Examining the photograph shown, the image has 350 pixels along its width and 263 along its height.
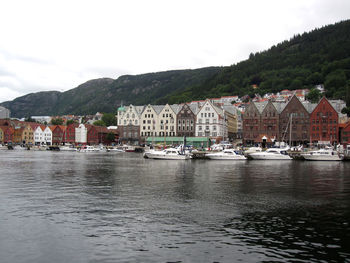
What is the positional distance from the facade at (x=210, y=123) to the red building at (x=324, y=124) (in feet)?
103

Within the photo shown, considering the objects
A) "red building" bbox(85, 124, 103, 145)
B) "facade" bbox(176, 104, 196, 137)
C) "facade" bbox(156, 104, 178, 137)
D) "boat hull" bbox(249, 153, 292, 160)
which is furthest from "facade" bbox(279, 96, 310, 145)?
"red building" bbox(85, 124, 103, 145)

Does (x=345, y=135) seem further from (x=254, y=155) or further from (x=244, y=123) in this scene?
(x=254, y=155)

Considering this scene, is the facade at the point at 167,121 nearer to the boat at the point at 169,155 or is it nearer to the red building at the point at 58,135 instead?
the boat at the point at 169,155

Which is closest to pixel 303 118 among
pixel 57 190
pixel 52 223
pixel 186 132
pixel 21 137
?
pixel 186 132

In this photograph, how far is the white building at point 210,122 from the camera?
126562 mm

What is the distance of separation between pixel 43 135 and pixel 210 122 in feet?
328

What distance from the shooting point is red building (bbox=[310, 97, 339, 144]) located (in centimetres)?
11338

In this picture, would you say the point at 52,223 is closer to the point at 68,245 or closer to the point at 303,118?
the point at 68,245

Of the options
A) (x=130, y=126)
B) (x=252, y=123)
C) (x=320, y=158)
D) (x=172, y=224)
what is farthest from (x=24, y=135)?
(x=172, y=224)

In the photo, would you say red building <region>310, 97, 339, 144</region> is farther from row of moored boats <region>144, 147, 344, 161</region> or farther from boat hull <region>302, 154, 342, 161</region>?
boat hull <region>302, 154, 342, 161</region>

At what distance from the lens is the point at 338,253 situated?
14.6 metres

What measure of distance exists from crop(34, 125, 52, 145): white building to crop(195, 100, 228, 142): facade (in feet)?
298

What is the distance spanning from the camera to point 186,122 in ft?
435

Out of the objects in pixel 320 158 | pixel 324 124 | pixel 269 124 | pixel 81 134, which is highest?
pixel 269 124
